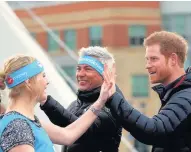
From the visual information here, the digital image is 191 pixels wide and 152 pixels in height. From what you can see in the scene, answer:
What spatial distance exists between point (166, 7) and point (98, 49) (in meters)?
44.5

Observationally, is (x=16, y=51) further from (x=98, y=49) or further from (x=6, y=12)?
(x=98, y=49)

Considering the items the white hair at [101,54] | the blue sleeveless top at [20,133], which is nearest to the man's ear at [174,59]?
the white hair at [101,54]

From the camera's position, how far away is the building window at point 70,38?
158ft

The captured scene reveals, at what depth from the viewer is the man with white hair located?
4094 mm

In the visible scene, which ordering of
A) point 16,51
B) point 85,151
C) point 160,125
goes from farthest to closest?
point 16,51 → point 85,151 → point 160,125

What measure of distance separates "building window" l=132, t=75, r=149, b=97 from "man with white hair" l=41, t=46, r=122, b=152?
133 feet

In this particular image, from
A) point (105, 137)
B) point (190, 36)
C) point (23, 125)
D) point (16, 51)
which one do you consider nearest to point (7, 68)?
point (23, 125)

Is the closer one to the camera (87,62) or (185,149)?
(185,149)

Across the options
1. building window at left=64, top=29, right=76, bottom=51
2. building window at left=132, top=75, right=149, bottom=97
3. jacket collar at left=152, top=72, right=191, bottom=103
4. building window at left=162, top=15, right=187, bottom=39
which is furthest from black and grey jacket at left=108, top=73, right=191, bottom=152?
building window at left=64, top=29, right=76, bottom=51

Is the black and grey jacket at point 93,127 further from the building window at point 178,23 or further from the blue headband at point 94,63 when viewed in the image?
the building window at point 178,23

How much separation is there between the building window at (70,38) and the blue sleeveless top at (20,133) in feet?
148

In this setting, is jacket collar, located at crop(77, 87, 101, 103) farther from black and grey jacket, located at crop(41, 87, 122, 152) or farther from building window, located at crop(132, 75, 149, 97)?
building window, located at crop(132, 75, 149, 97)

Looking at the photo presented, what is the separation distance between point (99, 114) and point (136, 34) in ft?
145

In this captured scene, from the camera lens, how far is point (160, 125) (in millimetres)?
3459
